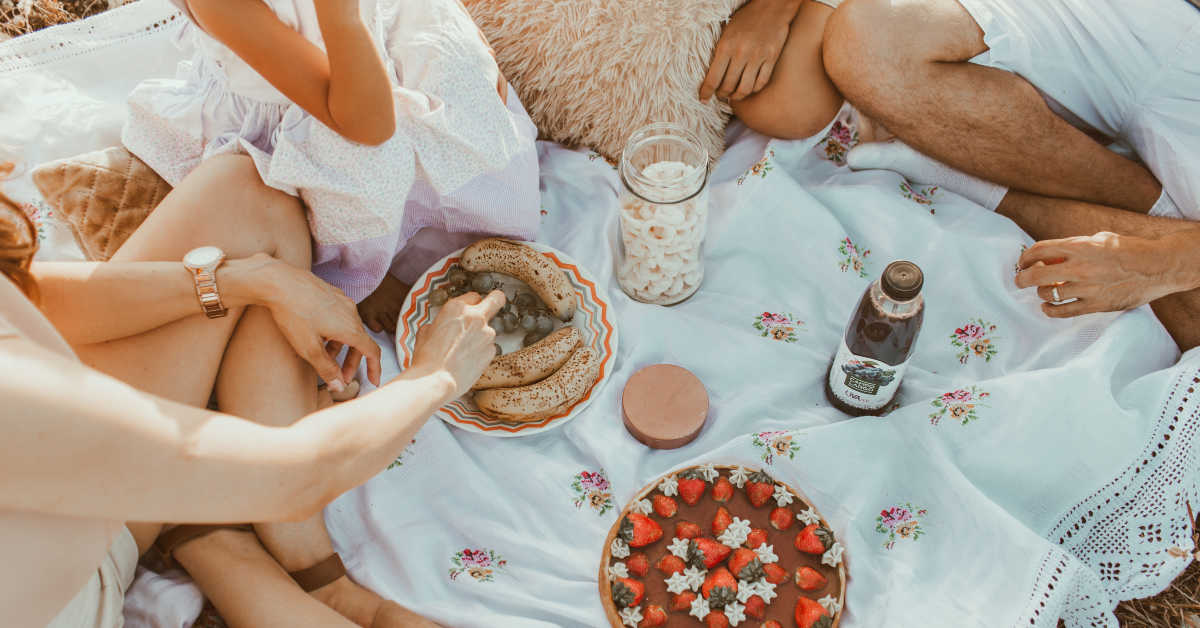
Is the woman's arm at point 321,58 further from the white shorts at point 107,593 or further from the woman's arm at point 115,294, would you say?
the white shorts at point 107,593

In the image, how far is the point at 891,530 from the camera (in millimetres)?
1209

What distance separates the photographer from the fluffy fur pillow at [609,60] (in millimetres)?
1472

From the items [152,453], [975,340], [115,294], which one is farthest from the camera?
[975,340]

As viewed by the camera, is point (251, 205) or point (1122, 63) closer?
point (251, 205)

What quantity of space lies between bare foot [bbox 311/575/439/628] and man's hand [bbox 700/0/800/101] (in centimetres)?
110

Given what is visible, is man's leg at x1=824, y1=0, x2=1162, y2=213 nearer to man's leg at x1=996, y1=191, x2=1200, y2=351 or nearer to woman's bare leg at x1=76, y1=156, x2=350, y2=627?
man's leg at x1=996, y1=191, x2=1200, y2=351

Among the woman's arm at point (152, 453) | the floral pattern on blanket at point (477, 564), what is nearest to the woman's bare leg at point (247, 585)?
the floral pattern on blanket at point (477, 564)

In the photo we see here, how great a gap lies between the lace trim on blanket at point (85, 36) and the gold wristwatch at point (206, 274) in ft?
2.56

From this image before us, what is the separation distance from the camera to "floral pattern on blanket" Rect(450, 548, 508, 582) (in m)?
1.22

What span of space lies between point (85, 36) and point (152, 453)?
1305mm

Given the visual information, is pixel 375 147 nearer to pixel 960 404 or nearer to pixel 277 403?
pixel 277 403

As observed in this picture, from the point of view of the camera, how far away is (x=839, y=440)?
4.10 feet

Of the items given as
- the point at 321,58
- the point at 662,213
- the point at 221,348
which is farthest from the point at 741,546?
the point at 321,58

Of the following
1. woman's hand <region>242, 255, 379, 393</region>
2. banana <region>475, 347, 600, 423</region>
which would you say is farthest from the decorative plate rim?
woman's hand <region>242, 255, 379, 393</region>
